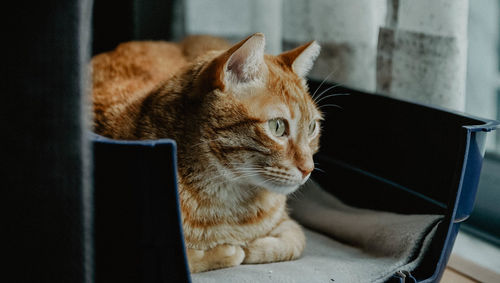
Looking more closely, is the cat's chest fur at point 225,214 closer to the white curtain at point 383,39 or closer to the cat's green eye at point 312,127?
the cat's green eye at point 312,127

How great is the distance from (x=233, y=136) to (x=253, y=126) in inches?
1.8

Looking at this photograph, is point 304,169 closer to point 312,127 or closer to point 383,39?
point 312,127

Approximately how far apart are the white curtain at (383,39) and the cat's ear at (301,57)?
292mm

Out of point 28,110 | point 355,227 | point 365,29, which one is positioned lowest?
point 355,227

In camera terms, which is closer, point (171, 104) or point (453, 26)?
point (171, 104)

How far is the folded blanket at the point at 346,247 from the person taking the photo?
3.36 ft

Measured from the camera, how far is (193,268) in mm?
1021

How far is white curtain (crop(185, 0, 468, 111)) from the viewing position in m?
1.23

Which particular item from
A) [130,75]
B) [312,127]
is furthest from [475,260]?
[130,75]

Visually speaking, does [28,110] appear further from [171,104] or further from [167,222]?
[171,104]

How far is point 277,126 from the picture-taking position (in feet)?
3.37

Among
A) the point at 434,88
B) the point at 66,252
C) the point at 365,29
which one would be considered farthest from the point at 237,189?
the point at 365,29

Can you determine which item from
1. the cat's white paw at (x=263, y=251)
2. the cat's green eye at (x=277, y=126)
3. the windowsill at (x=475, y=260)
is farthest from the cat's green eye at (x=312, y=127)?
the windowsill at (x=475, y=260)

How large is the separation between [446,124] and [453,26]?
0.26m
